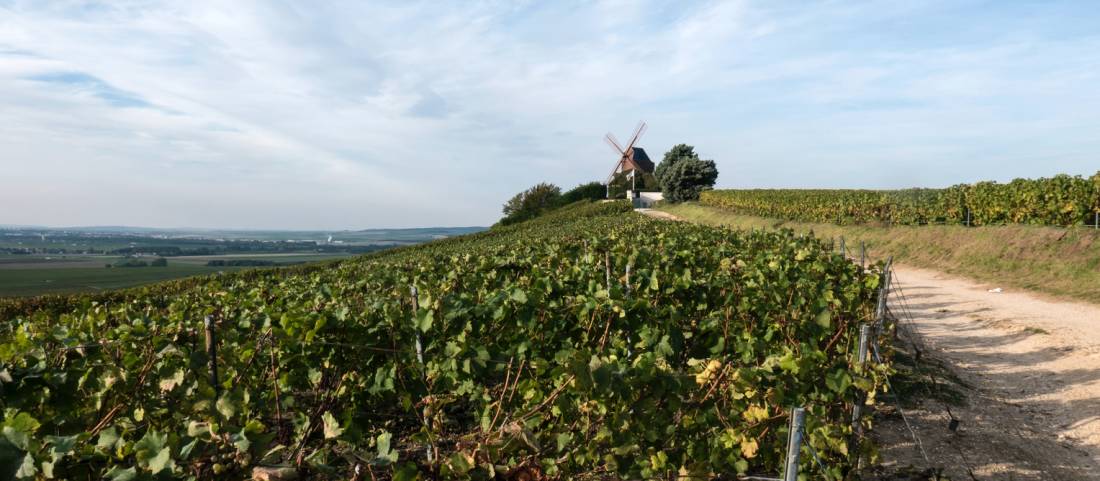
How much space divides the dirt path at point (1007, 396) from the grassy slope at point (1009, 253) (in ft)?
9.20

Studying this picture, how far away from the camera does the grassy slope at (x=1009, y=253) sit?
16.5 meters

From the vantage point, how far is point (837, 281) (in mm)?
8500

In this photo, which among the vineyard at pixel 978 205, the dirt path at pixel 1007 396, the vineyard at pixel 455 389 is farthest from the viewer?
the vineyard at pixel 978 205

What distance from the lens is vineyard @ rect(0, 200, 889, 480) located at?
107 inches

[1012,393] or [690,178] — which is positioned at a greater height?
[690,178]

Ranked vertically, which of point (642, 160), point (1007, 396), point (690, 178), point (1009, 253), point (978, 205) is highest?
point (642, 160)

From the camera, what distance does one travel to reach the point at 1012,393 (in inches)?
313

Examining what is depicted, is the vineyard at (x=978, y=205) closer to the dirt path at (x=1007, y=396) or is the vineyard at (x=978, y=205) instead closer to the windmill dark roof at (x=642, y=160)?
the dirt path at (x=1007, y=396)

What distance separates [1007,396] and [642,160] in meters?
80.9

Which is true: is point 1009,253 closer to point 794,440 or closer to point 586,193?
point 794,440

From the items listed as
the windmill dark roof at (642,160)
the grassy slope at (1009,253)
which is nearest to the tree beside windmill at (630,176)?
the windmill dark roof at (642,160)

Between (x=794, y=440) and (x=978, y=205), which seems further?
(x=978, y=205)

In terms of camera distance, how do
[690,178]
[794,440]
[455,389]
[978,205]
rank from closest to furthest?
[794,440] → [455,389] → [978,205] → [690,178]

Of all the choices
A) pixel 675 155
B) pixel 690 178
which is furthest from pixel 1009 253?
pixel 675 155
